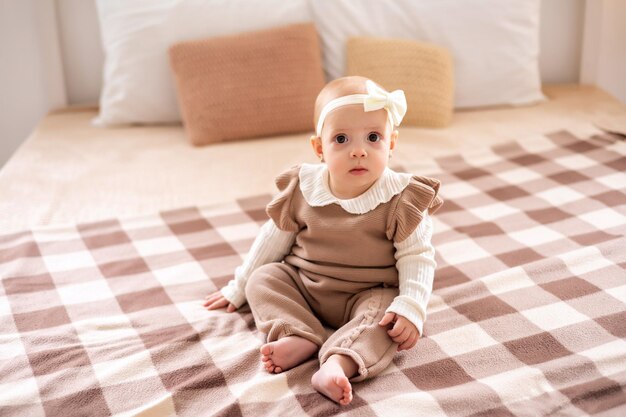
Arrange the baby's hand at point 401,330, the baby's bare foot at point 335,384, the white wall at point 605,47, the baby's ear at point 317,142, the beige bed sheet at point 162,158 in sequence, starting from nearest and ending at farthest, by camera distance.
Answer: the baby's bare foot at point 335,384 → the baby's hand at point 401,330 → the baby's ear at point 317,142 → the beige bed sheet at point 162,158 → the white wall at point 605,47

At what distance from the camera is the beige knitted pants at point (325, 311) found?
1.20m

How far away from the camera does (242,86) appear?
226 centimetres

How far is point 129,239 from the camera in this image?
176 centimetres

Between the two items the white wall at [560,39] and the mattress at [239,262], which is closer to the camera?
the mattress at [239,262]

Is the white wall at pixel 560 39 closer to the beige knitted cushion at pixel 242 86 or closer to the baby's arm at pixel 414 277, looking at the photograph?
the beige knitted cushion at pixel 242 86

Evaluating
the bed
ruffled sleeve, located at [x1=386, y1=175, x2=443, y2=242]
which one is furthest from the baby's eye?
the bed

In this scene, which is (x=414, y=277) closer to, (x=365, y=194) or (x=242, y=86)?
(x=365, y=194)

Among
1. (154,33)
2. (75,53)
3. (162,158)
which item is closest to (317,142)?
(162,158)

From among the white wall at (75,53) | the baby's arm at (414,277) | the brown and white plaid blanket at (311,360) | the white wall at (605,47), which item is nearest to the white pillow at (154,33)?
Answer: the white wall at (75,53)

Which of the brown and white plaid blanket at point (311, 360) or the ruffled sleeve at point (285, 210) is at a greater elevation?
the ruffled sleeve at point (285, 210)

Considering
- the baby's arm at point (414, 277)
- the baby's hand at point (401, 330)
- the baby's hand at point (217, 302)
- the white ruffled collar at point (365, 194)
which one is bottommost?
the baby's hand at point (217, 302)

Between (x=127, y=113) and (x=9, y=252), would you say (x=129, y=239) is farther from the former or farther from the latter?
(x=127, y=113)

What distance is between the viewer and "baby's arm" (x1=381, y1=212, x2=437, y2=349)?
4.06ft

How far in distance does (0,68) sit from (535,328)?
2.09 metres
